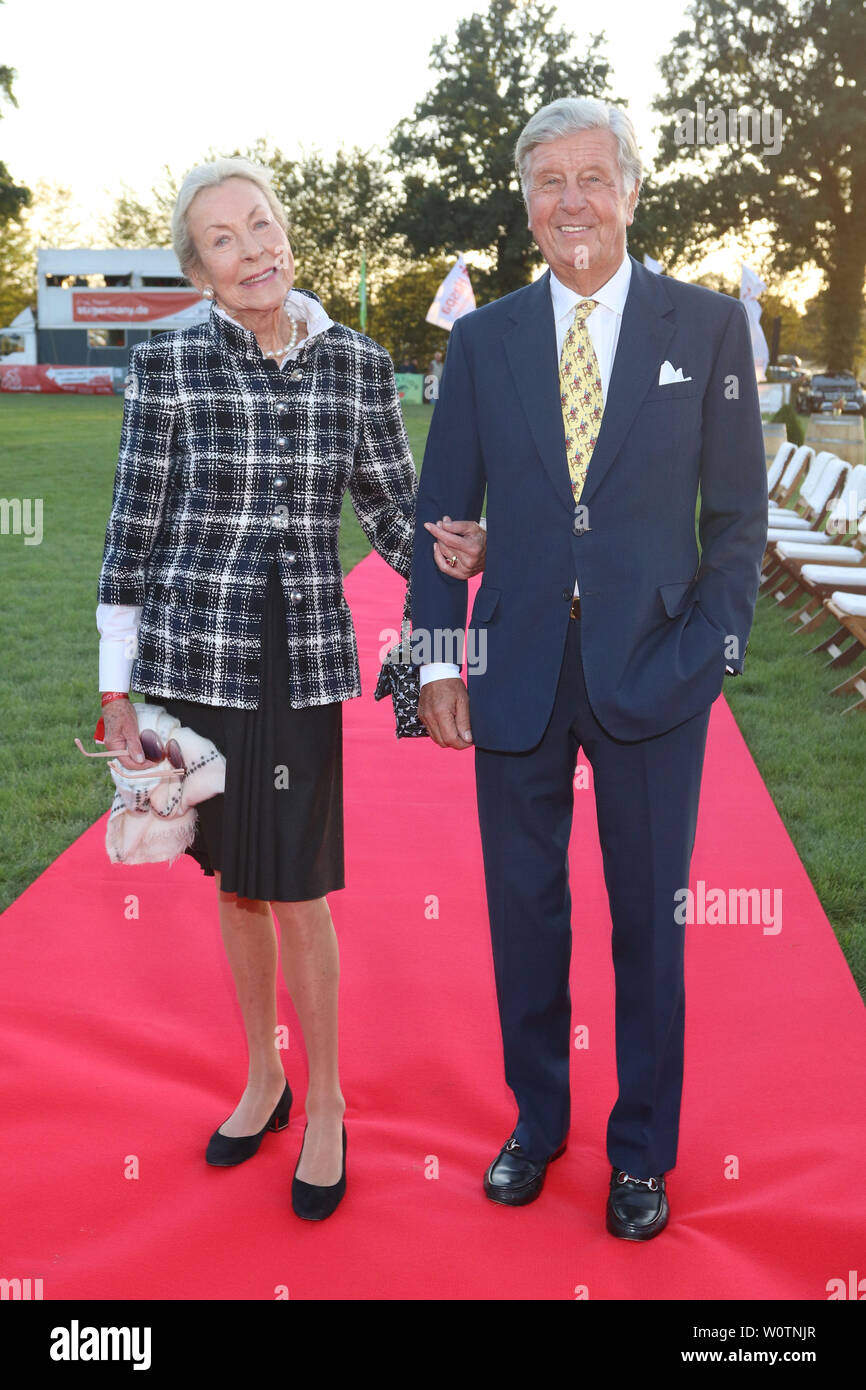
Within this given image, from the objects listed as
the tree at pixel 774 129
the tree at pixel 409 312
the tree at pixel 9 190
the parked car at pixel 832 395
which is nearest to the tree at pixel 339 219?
the tree at pixel 409 312

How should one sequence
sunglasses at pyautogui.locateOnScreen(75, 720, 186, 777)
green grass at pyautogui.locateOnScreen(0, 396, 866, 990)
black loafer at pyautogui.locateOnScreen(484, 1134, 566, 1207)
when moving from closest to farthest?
sunglasses at pyautogui.locateOnScreen(75, 720, 186, 777) → black loafer at pyautogui.locateOnScreen(484, 1134, 566, 1207) → green grass at pyautogui.locateOnScreen(0, 396, 866, 990)

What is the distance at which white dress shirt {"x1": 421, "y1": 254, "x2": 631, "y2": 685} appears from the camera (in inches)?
89.4

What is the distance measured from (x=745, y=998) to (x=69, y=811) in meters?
2.88

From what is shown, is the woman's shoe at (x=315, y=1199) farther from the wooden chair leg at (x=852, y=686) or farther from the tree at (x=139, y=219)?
the tree at (x=139, y=219)

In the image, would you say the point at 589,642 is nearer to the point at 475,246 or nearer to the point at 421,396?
the point at 421,396

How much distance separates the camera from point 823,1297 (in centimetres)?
223

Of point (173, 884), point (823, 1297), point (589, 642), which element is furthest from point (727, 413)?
point (173, 884)

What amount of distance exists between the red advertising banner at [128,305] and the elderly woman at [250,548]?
43888 millimetres

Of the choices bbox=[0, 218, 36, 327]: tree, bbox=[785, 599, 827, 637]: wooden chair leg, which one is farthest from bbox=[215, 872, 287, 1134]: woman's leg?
bbox=[0, 218, 36, 327]: tree

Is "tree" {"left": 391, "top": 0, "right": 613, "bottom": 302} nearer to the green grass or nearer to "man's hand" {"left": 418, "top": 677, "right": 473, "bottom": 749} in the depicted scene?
the green grass

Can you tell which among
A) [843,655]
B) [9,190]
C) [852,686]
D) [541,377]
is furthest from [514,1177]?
[9,190]

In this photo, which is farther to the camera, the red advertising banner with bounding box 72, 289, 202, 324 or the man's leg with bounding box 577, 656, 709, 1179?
the red advertising banner with bounding box 72, 289, 202, 324

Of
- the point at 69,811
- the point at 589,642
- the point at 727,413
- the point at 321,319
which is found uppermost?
the point at 321,319

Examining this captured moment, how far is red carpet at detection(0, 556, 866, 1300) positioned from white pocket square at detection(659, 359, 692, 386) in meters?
1.66
